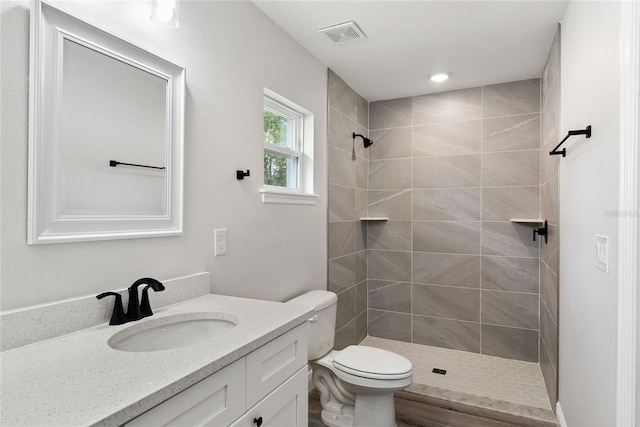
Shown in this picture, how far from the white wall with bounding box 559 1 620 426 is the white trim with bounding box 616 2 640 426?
0.09m

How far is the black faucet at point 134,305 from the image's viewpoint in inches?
46.3

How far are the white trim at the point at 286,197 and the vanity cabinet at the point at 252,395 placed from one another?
88 centimetres

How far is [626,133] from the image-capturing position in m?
0.99

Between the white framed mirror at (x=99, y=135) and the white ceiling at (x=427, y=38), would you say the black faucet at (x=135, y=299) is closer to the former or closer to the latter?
the white framed mirror at (x=99, y=135)

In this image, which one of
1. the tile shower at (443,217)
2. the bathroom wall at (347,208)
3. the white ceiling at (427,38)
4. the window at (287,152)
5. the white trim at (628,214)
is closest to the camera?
the white trim at (628,214)

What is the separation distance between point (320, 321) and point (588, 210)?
56.3 inches

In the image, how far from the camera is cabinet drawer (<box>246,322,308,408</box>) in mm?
1058

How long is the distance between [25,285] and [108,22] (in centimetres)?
88

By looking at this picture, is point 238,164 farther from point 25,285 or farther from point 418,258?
point 418,258

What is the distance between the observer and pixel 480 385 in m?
2.58

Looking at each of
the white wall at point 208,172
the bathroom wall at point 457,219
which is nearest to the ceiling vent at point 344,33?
the white wall at point 208,172

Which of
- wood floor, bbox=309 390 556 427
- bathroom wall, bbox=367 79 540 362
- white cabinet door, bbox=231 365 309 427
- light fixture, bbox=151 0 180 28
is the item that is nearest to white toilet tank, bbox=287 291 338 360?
wood floor, bbox=309 390 556 427

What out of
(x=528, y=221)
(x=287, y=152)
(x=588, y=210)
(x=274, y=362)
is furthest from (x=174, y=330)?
(x=528, y=221)

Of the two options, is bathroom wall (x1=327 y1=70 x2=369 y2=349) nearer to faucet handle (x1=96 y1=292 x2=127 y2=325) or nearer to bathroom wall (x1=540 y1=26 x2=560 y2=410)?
bathroom wall (x1=540 y1=26 x2=560 y2=410)
